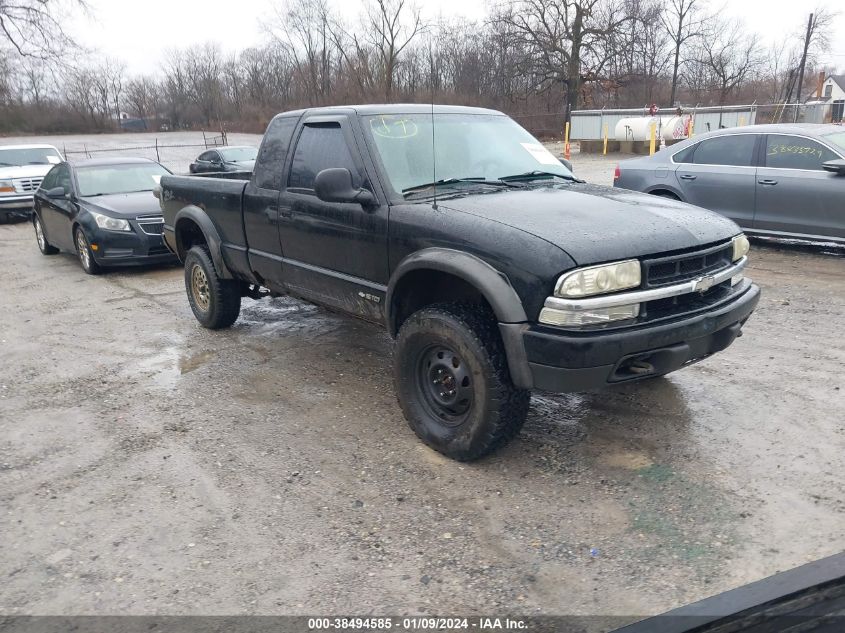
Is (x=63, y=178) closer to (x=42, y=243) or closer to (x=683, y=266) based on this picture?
(x=42, y=243)

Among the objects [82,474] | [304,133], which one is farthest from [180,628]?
[304,133]

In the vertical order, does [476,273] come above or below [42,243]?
above

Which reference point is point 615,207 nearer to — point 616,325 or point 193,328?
point 616,325

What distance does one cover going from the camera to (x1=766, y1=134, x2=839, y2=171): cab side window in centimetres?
774

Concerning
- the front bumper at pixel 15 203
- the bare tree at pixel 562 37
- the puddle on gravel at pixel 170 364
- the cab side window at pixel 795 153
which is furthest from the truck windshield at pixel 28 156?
the bare tree at pixel 562 37

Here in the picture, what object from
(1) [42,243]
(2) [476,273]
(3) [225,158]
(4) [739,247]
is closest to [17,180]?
(3) [225,158]

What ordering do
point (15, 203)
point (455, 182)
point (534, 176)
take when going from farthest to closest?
point (15, 203) < point (534, 176) < point (455, 182)

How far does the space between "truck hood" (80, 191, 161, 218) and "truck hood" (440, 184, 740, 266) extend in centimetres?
649

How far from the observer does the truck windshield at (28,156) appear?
15570 millimetres

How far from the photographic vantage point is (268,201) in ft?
16.4

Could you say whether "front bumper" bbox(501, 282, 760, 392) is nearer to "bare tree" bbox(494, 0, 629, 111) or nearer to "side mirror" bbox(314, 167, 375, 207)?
"side mirror" bbox(314, 167, 375, 207)

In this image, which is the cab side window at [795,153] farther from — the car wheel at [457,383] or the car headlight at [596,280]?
the car wheel at [457,383]

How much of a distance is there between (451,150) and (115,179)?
24.3ft

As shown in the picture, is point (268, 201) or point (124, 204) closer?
point (268, 201)
